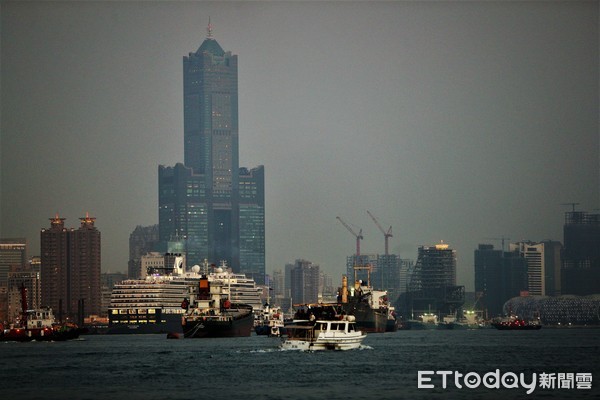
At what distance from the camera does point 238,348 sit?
159250mm

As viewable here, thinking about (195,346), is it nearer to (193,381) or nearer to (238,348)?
(238,348)

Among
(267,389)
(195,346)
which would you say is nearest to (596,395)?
(267,389)

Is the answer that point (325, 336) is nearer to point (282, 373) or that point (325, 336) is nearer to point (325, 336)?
point (325, 336)

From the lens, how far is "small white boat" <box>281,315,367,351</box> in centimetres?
13100

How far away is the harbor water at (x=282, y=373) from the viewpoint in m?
92.8

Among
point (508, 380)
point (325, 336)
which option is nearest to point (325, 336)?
point (325, 336)

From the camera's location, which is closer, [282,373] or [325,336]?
[282,373]

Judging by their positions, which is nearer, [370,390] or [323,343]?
[370,390]

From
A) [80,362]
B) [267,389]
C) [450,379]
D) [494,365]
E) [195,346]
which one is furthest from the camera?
[195,346]

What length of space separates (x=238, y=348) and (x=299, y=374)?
52.4 meters

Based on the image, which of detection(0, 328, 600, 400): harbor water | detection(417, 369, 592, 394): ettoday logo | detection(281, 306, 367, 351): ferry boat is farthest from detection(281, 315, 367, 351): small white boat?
detection(417, 369, 592, 394): ettoday logo

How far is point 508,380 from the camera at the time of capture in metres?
104

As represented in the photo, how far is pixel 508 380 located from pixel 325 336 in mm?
29879

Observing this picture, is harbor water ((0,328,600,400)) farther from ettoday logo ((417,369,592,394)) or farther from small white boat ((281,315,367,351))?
small white boat ((281,315,367,351))
